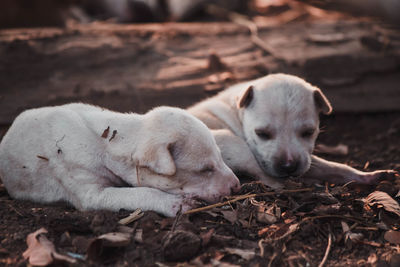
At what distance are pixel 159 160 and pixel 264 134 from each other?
1.74 meters

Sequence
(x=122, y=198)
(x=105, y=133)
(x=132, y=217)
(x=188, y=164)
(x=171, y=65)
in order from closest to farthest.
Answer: (x=132, y=217), (x=122, y=198), (x=188, y=164), (x=105, y=133), (x=171, y=65)

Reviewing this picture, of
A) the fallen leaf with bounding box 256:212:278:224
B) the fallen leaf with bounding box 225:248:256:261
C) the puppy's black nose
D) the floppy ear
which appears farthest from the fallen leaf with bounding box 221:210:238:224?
the puppy's black nose

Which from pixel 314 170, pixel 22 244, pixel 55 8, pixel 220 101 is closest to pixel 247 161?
pixel 314 170

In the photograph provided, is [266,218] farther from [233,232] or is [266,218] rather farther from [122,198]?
[122,198]

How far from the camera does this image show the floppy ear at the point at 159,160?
3.96m

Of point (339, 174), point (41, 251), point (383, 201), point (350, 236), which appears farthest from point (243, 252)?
point (339, 174)

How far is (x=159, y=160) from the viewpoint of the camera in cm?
400

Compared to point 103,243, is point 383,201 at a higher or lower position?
lower

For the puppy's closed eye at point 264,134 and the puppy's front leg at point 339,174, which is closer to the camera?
the puppy's front leg at point 339,174

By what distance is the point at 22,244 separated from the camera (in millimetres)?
3717

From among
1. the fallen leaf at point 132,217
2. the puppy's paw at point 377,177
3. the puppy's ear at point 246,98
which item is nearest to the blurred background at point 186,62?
the puppy's ear at point 246,98

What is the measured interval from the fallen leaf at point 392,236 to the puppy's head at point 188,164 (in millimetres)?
1424

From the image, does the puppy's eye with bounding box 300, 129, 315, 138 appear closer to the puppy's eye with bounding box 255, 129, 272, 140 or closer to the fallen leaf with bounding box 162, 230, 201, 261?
the puppy's eye with bounding box 255, 129, 272, 140

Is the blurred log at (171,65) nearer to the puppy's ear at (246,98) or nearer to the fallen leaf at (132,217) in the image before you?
the puppy's ear at (246,98)
